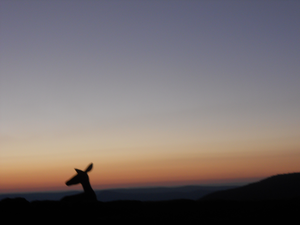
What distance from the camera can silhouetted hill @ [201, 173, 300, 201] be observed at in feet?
81.1

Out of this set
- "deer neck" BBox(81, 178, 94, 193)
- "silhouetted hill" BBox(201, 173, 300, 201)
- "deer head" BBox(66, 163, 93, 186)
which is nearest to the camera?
"deer neck" BBox(81, 178, 94, 193)

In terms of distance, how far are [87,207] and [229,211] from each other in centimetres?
523

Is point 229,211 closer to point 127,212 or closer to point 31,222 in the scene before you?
point 127,212

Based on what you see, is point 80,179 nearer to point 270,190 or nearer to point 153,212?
point 153,212

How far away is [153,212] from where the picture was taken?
436 inches

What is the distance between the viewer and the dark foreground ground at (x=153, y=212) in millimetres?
9734

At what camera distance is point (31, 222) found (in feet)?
33.0

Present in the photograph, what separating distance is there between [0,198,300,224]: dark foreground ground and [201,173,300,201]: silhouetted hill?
12465 mm

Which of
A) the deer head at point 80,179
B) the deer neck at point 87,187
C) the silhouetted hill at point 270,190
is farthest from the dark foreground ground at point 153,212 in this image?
the silhouetted hill at point 270,190

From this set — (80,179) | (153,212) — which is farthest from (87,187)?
(153,212)

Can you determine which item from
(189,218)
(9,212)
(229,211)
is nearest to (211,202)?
(229,211)

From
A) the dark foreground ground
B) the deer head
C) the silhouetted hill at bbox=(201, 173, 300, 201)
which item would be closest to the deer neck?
the deer head

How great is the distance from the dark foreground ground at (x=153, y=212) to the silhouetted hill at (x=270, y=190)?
12465 mm

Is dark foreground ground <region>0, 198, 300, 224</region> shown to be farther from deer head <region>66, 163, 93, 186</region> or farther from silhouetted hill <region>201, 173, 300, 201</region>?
silhouetted hill <region>201, 173, 300, 201</region>
